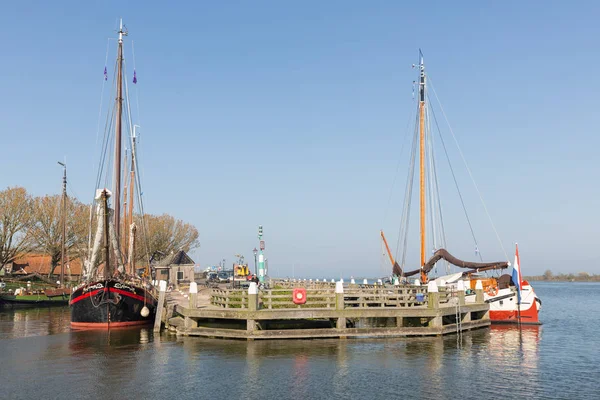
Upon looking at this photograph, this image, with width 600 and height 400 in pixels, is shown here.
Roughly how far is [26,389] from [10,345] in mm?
11828

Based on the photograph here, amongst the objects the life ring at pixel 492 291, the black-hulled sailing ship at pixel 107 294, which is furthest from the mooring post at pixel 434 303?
the black-hulled sailing ship at pixel 107 294

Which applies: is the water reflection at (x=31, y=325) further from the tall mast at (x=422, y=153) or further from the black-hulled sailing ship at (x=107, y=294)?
the tall mast at (x=422, y=153)

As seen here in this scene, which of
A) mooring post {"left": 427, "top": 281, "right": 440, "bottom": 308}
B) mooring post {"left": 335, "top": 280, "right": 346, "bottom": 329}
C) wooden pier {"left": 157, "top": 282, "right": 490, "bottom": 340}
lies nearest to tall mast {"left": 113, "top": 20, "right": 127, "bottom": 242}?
wooden pier {"left": 157, "top": 282, "right": 490, "bottom": 340}

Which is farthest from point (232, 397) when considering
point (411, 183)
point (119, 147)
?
point (411, 183)

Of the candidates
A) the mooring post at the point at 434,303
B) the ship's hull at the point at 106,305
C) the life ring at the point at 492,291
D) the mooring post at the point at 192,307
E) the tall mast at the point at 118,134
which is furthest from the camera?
the tall mast at the point at 118,134

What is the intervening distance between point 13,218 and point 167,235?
3010 cm

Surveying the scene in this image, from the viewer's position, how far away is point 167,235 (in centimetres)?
9088

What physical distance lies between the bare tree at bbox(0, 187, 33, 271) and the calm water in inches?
1492

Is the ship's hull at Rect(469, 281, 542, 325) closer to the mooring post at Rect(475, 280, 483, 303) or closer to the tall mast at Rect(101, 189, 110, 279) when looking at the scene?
the mooring post at Rect(475, 280, 483, 303)

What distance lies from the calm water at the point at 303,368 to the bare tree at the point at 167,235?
58.0 metres

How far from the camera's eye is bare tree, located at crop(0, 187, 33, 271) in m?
62.6

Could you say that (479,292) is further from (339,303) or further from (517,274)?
(339,303)

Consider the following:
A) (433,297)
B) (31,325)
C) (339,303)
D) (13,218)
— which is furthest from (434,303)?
(13,218)

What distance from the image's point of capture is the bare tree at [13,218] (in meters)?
62.6
